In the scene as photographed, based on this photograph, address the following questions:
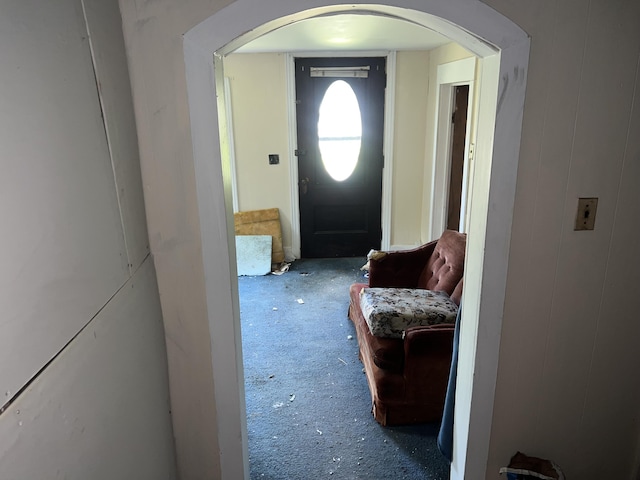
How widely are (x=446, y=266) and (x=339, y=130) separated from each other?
2.25 metres

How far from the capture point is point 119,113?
3.91ft

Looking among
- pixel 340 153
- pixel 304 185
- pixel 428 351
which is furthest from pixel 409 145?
pixel 428 351

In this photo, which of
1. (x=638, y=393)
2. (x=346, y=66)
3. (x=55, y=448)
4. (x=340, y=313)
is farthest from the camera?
(x=346, y=66)

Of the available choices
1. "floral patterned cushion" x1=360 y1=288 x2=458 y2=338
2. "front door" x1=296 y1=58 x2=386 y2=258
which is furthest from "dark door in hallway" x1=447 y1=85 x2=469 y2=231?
"floral patterned cushion" x1=360 y1=288 x2=458 y2=338

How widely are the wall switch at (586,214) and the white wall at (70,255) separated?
139cm

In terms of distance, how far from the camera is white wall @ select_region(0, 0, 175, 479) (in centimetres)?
72

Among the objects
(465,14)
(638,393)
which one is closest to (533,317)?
(638,393)

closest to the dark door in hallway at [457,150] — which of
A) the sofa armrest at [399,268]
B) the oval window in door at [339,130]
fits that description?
the oval window in door at [339,130]

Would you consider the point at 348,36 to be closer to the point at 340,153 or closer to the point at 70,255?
the point at 340,153

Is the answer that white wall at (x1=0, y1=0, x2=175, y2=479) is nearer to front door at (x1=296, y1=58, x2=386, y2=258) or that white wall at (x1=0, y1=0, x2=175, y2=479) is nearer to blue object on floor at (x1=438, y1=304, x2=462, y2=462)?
blue object on floor at (x1=438, y1=304, x2=462, y2=462)

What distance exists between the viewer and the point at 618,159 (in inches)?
55.6

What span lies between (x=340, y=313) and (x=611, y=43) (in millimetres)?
2795

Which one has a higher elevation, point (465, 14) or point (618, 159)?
point (465, 14)

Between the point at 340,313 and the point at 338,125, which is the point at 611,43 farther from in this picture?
the point at 338,125
